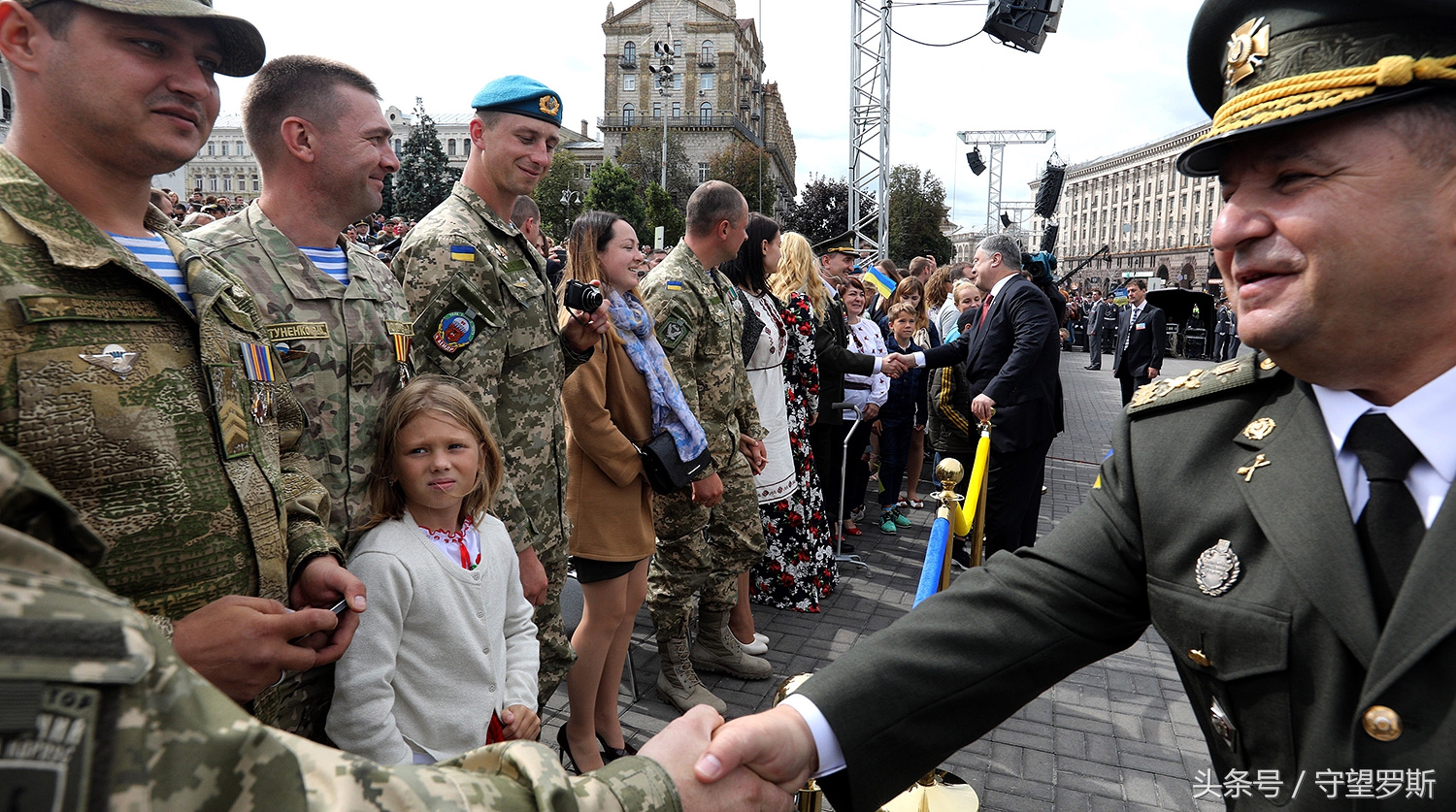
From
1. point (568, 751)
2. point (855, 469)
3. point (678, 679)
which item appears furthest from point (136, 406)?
point (855, 469)

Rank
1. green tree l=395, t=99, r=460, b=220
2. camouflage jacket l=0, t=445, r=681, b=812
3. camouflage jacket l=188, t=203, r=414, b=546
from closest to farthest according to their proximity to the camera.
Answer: camouflage jacket l=0, t=445, r=681, b=812 → camouflage jacket l=188, t=203, r=414, b=546 → green tree l=395, t=99, r=460, b=220

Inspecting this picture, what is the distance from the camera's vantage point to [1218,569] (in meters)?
1.47

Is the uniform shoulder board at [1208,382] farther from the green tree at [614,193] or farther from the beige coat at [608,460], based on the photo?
the green tree at [614,193]

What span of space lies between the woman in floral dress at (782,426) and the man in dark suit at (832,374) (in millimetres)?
286

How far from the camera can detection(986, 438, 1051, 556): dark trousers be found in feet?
19.4

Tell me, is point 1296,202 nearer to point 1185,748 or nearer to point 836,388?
point 1185,748

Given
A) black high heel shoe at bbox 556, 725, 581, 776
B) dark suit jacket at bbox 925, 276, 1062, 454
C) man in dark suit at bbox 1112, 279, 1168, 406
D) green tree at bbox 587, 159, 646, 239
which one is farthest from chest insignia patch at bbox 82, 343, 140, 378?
green tree at bbox 587, 159, 646, 239

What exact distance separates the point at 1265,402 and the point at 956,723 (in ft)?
2.82

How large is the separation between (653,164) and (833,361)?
61.4 metres

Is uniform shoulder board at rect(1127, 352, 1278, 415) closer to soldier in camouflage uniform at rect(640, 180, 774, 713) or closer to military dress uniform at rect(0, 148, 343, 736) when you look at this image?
military dress uniform at rect(0, 148, 343, 736)

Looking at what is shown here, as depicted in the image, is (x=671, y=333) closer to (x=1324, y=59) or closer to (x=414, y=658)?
(x=414, y=658)

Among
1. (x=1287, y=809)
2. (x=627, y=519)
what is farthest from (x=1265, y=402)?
(x=627, y=519)

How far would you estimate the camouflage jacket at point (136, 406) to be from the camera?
56.6 inches

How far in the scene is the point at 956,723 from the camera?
171cm
